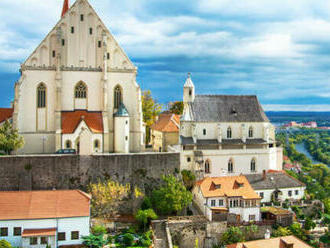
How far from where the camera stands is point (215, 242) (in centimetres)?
4403

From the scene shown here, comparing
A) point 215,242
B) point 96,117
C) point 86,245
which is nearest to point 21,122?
point 96,117

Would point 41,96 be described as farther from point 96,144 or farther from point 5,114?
point 96,144

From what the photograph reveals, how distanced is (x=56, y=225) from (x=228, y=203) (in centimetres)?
2077

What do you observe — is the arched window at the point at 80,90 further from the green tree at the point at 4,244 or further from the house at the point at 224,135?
the green tree at the point at 4,244

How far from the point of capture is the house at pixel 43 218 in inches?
1491

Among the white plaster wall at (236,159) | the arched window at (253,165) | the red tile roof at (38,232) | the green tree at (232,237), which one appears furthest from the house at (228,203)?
the red tile roof at (38,232)

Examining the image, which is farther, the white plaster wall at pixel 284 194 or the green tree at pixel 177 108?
the green tree at pixel 177 108

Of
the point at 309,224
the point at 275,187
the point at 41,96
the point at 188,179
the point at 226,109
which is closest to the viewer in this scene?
Answer: the point at 309,224

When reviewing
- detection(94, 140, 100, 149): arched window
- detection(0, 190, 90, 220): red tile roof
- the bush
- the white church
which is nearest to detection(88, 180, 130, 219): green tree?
detection(0, 190, 90, 220): red tile roof

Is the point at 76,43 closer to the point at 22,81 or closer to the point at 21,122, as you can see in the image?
the point at 22,81

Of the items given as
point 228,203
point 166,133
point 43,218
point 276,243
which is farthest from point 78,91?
point 276,243

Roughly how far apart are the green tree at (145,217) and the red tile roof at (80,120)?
1501cm

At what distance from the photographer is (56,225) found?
128ft

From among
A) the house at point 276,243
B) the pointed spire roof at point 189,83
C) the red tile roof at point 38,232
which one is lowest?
the house at point 276,243
